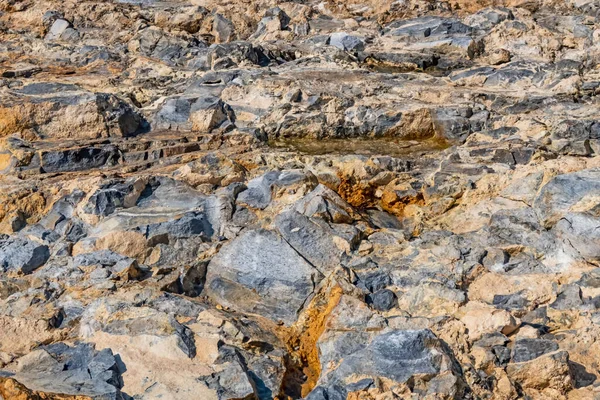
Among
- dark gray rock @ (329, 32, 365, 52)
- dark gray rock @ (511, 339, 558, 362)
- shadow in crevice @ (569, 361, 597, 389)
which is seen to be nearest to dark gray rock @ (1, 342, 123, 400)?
dark gray rock @ (511, 339, 558, 362)

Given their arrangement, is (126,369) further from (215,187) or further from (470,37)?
(470,37)

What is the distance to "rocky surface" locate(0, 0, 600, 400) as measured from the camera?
175 inches

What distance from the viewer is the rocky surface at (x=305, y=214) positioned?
4.44 meters

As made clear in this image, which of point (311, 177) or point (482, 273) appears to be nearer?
point (482, 273)

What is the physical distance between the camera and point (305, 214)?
19.6 feet

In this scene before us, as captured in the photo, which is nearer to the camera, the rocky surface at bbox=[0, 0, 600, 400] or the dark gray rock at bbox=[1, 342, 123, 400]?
the dark gray rock at bbox=[1, 342, 123, 400]

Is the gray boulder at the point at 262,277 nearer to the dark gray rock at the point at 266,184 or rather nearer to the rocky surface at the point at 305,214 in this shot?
the rocky surface at the point at 305,214

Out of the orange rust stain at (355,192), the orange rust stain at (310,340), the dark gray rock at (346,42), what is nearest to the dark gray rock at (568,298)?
the orange rust stain at (310,340)

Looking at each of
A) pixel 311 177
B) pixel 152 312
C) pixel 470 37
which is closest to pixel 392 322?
pixel 152 312

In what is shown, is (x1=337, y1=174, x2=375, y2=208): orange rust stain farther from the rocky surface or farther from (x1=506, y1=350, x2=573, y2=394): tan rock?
(x1=506, y1=350, x2=573, y2=394): tan rock

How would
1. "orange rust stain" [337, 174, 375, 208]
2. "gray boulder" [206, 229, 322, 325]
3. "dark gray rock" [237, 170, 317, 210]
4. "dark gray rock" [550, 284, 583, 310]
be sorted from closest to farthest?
"dark gray rock" [550, 284, 583, 310], "gray boulder" [206, 229, 322, 325], "dark gray rock" [237, 170, 317, 210], "orange rust stain" [337, 174, 375, 208]

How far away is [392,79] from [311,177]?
3357 mm

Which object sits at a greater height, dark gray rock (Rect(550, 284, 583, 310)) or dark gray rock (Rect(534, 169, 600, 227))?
dark gray rock (Rect(534, 169, 600, 227))

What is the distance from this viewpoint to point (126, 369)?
4418 millimetres
